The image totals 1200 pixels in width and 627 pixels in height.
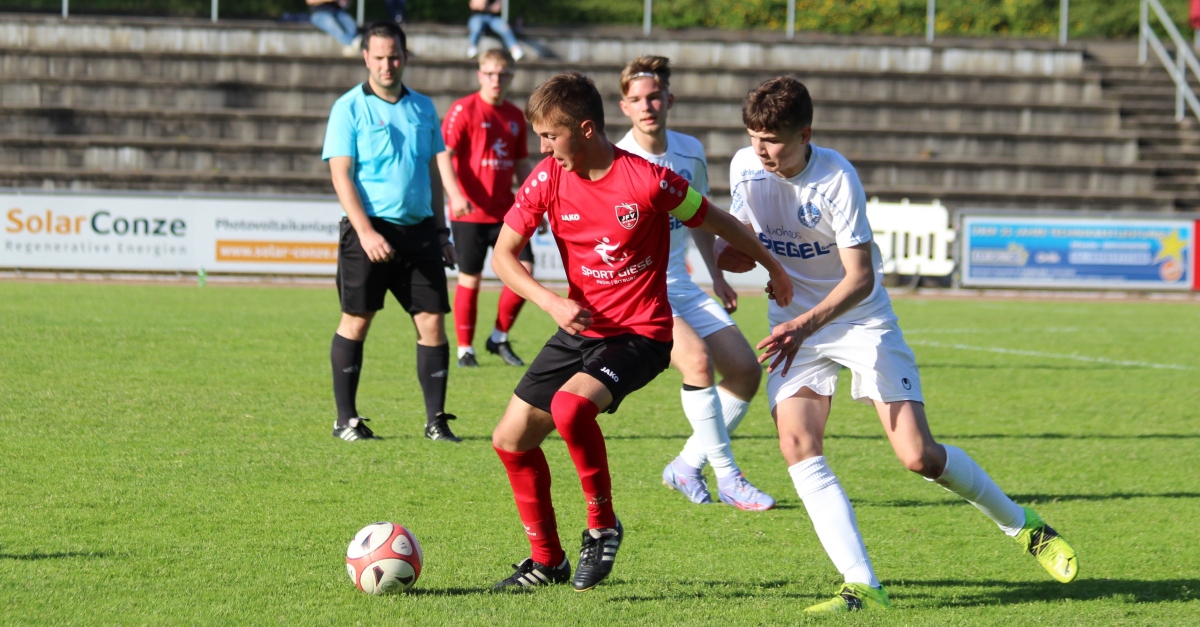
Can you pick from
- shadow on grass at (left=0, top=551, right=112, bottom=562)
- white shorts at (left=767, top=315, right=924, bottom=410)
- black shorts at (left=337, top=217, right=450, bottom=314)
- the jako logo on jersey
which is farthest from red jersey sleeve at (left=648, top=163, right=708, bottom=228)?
black shorts at (left=337, top=217, right=450, bottom=314)

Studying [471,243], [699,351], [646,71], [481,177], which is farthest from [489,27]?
[699,351]

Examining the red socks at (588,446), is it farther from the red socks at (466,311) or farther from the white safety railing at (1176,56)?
the white safety railing at (1176,56)

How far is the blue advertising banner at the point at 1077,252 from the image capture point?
17984 mm

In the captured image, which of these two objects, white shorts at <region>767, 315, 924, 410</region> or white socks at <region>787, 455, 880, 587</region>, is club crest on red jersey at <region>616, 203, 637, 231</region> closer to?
white shorts at <region>767, 315, 924, 410</region>

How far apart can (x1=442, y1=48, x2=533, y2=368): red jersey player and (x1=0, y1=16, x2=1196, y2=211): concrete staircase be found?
1133 cm

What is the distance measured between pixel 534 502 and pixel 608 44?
2037 centimetres

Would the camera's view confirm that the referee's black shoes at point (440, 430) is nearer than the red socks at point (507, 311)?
Yes

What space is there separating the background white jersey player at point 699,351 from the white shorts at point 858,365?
1.07 metres

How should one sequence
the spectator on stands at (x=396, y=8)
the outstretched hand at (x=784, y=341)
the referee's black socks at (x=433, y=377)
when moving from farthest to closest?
the spectator on stands at (x=396, y=8)
the referee's black socks at (x=433, y=377)
the outstretched hand at (x=784, y=341)

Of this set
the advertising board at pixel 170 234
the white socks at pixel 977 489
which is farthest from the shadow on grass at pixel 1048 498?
the advertising board at pixel 170 234

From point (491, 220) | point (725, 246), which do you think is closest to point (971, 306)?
point (491, 220)

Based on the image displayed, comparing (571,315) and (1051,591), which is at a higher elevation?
(571,315)

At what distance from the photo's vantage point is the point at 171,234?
16609 mm

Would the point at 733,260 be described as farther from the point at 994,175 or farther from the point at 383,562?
the point at 994,175
